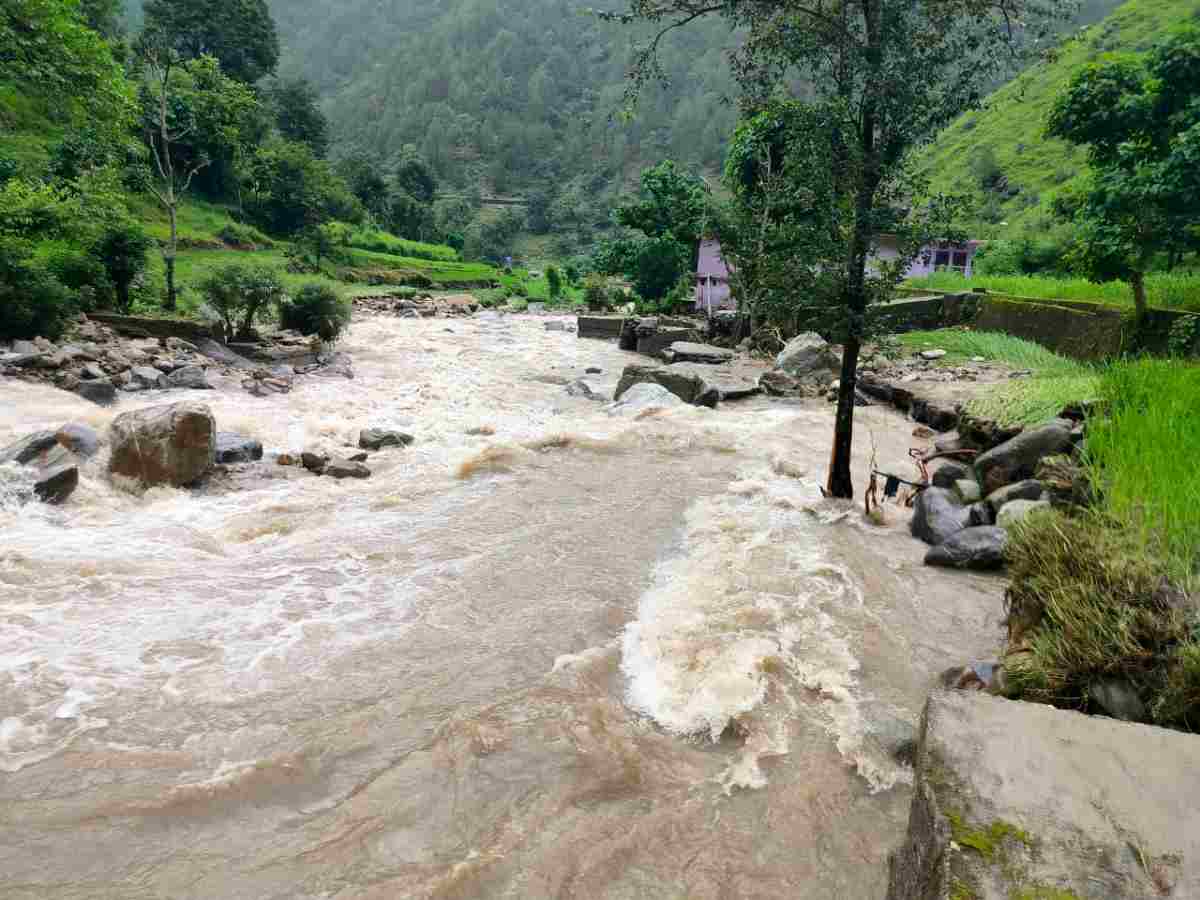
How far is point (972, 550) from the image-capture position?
6035 mm

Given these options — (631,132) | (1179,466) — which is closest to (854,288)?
(1179,466)

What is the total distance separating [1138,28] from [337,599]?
80.1 meters

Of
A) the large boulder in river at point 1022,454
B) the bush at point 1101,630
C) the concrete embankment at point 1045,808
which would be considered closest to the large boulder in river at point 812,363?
the large boulder in river at point 1022,454

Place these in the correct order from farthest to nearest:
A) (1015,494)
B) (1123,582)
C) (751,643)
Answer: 1. (1015,494)
2. (751,643)
3. (1123,582)

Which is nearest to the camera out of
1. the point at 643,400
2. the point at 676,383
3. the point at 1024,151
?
the point at 643,400

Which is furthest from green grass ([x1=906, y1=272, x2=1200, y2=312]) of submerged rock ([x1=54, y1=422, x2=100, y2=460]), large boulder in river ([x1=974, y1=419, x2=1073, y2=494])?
submerged rock ([x1=54, y1=422, x2=100, y2=460])

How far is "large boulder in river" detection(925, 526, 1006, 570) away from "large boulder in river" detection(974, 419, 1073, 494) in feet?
4.80

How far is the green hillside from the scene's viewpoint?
48094 millimetres

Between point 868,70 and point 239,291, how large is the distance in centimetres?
1440

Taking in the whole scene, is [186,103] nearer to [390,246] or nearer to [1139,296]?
[1139,296]

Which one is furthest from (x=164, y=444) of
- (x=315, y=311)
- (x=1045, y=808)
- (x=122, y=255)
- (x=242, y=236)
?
(x=242, y=236)

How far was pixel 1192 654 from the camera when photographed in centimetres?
283

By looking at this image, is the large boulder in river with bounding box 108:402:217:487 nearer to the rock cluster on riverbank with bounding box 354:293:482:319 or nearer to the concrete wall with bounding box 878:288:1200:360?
the concrete wall with bounding box 878:288:1200:360

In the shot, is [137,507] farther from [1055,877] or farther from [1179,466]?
[1179,466]
